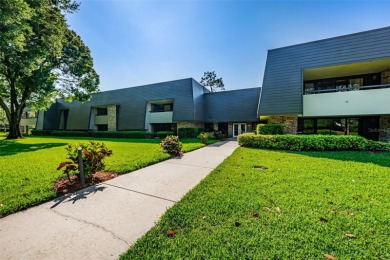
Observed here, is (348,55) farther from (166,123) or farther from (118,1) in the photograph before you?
(166,123)

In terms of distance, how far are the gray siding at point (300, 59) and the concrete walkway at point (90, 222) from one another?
33.3 feet

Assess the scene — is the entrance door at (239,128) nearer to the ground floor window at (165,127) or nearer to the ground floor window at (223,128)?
the ground floor window at (223,128)

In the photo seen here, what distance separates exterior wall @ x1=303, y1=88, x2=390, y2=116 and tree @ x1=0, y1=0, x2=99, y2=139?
717 inches

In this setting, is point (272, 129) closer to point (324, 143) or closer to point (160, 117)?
point (324, 143)

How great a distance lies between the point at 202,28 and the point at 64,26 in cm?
1448

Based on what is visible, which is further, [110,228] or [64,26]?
[64,26]

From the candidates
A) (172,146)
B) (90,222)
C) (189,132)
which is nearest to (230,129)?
(189,132)

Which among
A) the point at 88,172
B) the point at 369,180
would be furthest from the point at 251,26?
the point at 88,172

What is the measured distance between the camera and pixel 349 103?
33.9 ft

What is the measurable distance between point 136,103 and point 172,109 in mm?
5152

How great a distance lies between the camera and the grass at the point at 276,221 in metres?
1.91

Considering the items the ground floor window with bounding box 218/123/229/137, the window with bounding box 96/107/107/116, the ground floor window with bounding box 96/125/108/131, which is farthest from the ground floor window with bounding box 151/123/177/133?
the window with bounding box 96/107/107/116

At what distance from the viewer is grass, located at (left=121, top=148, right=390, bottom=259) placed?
1.91 meters

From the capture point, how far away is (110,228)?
244 cm
